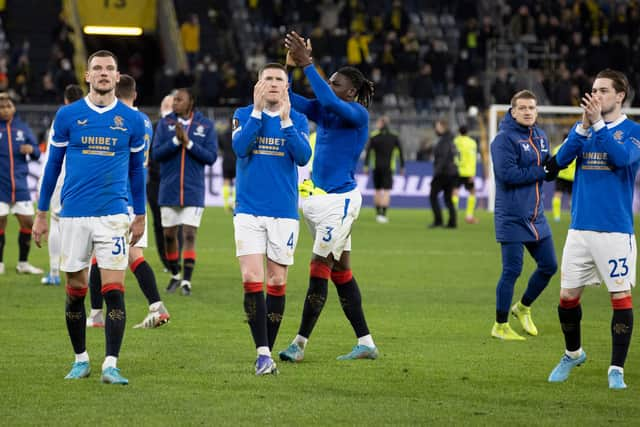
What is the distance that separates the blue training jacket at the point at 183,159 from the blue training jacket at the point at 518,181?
4001 mm

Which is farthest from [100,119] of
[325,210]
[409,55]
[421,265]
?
[409,55]

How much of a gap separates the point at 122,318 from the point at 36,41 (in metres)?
32.1

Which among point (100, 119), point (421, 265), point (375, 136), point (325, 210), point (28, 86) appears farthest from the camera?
point (28, 86)

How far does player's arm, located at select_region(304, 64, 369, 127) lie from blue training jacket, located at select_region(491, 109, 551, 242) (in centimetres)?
219

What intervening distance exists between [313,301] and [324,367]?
21.2 inches

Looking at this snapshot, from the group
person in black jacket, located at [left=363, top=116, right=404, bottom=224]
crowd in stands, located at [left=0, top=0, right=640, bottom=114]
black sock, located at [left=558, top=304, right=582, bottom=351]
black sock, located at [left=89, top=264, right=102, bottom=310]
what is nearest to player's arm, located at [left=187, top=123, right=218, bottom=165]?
black sock, located at [left=89, top=264, right=102, bottom=310]

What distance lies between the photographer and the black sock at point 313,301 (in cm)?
915

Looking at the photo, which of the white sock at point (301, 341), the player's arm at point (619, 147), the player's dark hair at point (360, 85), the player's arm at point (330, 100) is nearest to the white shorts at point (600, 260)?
the player's arm at point (619, 147)

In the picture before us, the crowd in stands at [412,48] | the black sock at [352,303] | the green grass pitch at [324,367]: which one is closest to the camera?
the green grass pitch at [324,367]

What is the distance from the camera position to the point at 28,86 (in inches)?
1345

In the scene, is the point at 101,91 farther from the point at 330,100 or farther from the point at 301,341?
the point at 301,341

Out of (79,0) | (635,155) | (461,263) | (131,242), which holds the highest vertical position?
(79,0)

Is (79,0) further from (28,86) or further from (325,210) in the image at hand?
(325,210)

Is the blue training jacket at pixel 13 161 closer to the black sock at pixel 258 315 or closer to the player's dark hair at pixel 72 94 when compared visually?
the player's dark hair at pixel 72 94
